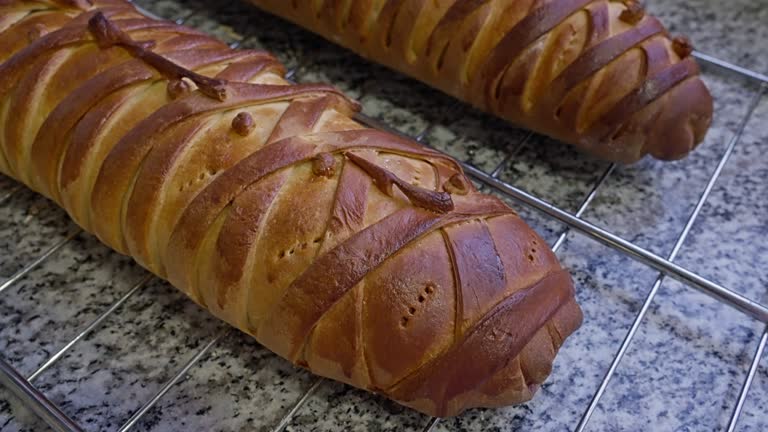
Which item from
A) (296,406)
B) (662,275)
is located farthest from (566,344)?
(296,406)

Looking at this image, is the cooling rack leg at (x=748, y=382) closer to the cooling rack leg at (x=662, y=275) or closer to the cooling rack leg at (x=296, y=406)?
the cooling rack leg at (x=662, y=275)

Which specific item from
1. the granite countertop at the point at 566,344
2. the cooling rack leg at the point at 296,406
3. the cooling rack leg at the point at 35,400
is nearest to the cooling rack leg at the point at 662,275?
the granite countertop at the point at 566,344

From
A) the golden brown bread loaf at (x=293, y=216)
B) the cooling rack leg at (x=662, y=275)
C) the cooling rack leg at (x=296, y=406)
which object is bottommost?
the cooling rack leg at (x=296, y=406)

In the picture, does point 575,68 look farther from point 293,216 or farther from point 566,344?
point 293,216

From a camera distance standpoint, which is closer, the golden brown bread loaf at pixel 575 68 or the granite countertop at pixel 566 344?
the granite countertop at pixel 566 344

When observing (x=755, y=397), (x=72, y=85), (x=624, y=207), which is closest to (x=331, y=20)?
(x=72, y=85)

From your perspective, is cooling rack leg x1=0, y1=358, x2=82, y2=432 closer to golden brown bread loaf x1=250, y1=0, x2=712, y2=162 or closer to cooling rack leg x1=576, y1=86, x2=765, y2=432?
cooling rack leg x1=576, y1=86, x2=765, y2=432
